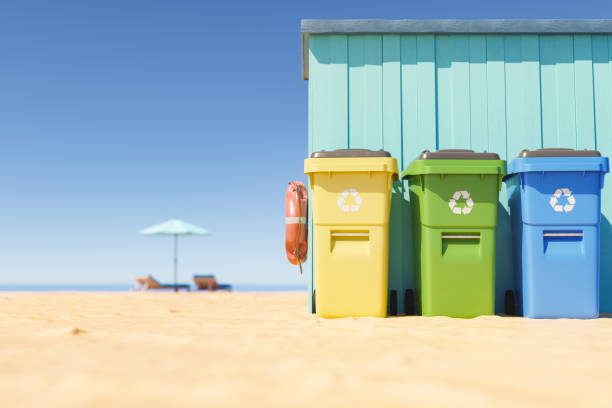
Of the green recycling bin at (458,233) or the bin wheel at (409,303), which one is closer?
the green recycling bin at (458,233)

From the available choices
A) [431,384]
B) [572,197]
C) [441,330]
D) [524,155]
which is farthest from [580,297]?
[431,384]

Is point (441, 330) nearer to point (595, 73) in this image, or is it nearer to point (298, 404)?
point (298, 404)

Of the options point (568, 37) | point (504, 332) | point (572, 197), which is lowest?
point (504, 332)

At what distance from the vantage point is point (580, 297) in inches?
171

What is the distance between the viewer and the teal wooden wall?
5.33 metres

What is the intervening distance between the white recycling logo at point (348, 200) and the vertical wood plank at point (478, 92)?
171cm

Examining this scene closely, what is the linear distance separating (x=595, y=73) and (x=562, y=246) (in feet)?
7.59

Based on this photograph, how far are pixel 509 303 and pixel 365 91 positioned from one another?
8.56 feet

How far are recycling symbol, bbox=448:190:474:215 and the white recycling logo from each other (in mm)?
818

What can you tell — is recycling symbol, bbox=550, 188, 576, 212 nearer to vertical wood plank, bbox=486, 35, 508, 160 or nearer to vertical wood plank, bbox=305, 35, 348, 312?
vertical wood plank, bbox=486, 35, 508, 160

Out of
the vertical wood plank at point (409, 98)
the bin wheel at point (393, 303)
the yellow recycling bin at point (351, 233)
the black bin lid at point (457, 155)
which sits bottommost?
the bin wheel at point (393, 303)

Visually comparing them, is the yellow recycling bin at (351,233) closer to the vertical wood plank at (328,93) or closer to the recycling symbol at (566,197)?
the vertical wood plank at (328,93)

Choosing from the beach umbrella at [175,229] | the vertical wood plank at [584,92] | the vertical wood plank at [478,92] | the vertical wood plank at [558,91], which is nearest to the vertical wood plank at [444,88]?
the vertical wood plank at [478,92]

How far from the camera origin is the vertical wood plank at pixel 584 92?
17.7 feet
